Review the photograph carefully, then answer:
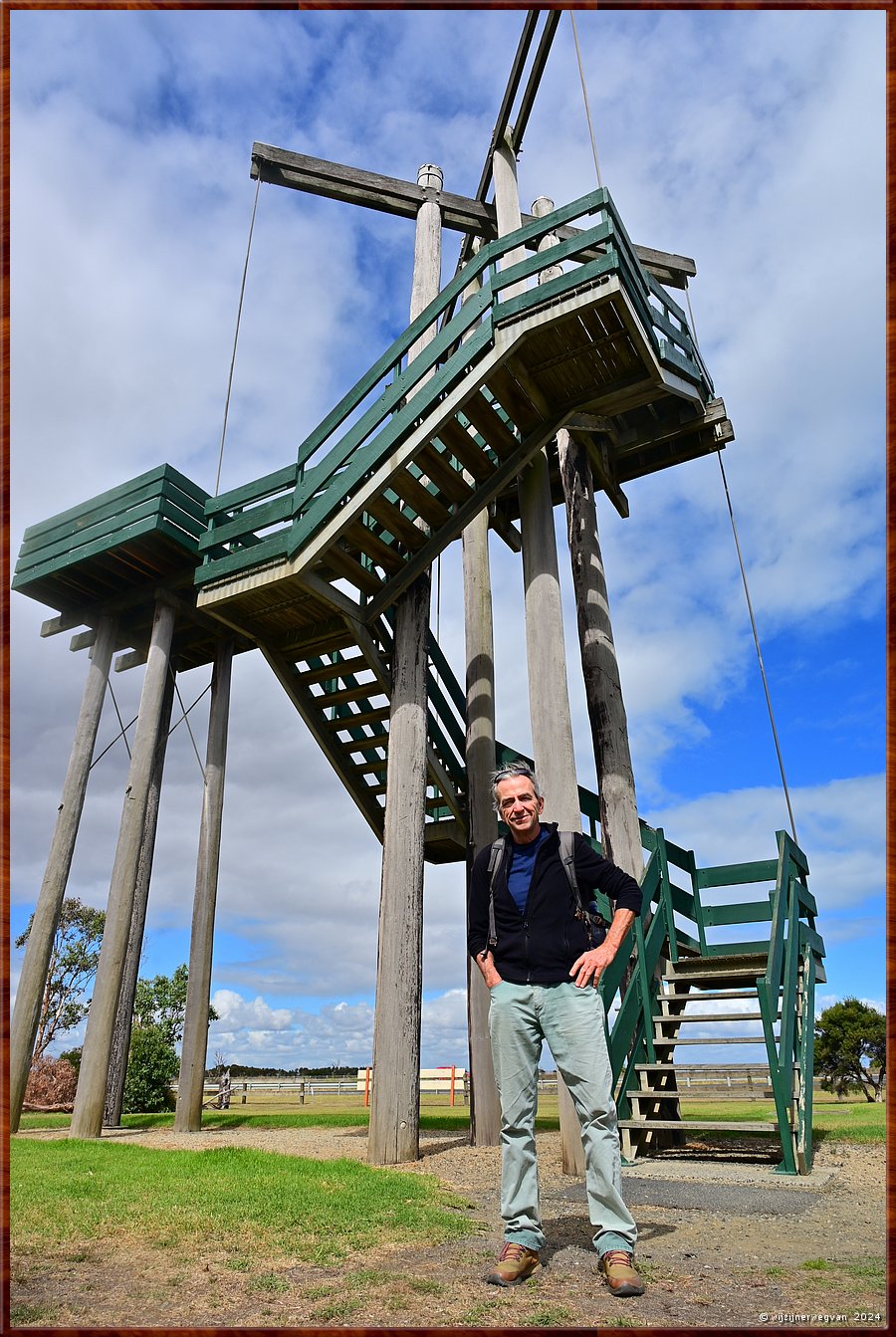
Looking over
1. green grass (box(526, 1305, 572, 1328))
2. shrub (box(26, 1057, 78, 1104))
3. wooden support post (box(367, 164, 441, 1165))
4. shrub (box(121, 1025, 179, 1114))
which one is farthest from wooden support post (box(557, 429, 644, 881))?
shrub (box(26, 1057, 78, 1104))

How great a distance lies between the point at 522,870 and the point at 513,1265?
1.56 metres

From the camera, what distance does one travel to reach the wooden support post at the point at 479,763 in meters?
8.91

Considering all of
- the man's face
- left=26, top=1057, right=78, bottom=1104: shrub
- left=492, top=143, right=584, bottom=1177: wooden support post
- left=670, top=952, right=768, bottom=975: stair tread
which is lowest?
left=26, top=1057, right=78, bottom=1104: shrub

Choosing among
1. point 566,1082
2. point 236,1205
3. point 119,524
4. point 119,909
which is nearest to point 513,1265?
point 566,1082

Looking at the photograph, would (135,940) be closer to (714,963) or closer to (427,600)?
(427,600)

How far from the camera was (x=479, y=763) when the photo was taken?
10.1 meters

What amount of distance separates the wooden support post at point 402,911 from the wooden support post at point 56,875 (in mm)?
5248

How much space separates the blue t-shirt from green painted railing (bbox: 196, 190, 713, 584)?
513 centimetres

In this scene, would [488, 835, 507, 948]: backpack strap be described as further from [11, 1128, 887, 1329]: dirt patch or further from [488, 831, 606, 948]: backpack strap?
[11, 1128, 887, 1329]: dirt patch

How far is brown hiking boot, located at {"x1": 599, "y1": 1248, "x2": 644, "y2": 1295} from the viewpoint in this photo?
323 centimetres

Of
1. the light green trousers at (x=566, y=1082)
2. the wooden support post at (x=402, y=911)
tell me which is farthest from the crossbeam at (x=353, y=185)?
the light green trousers at (x=566, y=1082)

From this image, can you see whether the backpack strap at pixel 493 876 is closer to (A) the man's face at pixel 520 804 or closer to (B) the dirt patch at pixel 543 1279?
(A) the man's face at pixel 520 804

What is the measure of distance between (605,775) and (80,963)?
2232 cm

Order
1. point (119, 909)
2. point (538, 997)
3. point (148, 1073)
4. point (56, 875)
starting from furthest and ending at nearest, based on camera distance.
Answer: point (148, 1073)
point (56, 875)
point (119, 909)
point (538, 997)
